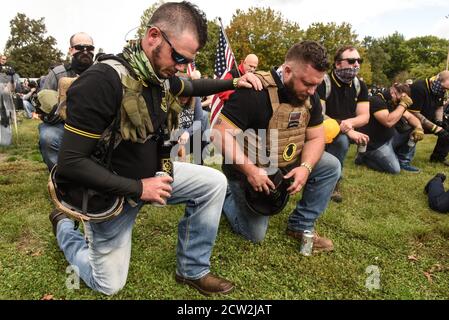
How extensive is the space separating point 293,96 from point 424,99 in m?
5.26

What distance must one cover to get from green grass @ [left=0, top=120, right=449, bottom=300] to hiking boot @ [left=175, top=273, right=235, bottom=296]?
6 cm

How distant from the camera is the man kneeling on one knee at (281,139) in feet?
11.3

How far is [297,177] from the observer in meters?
3.59

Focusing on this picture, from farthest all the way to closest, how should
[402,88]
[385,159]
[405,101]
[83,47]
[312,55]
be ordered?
[385,159], [402,88], [405,101], [83,47], [312,55]

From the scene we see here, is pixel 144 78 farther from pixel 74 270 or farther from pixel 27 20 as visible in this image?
pixel 27 20

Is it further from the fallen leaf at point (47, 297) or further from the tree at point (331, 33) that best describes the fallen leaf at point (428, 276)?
the tree at point (331, 33)

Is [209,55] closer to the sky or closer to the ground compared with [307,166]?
closer to the sky

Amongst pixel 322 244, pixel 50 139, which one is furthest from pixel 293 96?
pixel 50 139

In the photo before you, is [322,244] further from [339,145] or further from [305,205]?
[339,145]

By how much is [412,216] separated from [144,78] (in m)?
4.14

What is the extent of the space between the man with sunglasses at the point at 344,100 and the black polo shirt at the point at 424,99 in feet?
7.87

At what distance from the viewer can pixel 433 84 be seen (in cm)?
733

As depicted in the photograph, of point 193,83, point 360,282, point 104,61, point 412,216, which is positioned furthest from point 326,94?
point 104,61

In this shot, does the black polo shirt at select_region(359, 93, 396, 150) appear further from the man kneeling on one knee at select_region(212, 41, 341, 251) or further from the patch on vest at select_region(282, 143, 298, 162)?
the patch on vest at select_region(282, 143, 298, 162)
